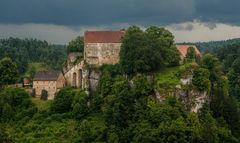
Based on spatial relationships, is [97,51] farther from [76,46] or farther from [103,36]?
[76,46]

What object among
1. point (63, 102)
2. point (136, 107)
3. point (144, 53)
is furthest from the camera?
point (63, 102)

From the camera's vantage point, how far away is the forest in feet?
235

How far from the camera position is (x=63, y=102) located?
8381 centimetres

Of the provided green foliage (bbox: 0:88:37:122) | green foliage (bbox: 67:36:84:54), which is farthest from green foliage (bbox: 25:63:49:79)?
green foliage (bbox: 0:88:37:122)

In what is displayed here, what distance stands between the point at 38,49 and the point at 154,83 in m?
123

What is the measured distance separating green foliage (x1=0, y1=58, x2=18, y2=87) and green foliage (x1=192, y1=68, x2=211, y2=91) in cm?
3411

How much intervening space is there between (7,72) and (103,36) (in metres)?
19.4

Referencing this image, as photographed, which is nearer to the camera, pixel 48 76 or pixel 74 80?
pixel 74 80

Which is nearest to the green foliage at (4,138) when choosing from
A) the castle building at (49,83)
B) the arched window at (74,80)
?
the castle building at (49,83)

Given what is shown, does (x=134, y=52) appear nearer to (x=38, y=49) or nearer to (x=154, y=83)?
(x=154, y=83)

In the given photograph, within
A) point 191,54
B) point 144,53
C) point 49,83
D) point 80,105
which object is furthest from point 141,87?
point 49,83

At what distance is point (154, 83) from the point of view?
76.4m

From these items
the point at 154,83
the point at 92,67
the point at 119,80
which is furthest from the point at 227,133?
the point at 92,67

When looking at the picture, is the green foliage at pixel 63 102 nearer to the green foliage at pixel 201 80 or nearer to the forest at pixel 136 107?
the forest at pixel 136 107
